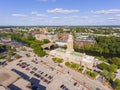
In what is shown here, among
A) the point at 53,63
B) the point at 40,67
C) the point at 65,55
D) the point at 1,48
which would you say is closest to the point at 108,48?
the point at 65,55

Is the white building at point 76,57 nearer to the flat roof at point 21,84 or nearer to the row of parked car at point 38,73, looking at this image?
the row of parked car at point 38,73

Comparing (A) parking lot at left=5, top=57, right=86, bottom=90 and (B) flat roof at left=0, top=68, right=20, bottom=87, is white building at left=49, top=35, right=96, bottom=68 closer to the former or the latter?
(A) parking lot at left=5, top=57, right=86, bottom=90

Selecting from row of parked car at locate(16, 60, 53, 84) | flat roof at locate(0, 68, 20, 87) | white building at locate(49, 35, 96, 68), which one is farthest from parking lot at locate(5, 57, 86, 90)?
white building at locate(49, 35, 96, 68)

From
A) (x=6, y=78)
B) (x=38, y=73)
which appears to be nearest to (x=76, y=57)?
(x=38, y=73)

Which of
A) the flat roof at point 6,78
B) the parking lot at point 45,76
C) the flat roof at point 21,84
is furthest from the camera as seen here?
the parking lot at point 45,76

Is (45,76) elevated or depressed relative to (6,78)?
depressed

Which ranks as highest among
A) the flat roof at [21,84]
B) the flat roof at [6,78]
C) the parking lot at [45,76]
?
the flat roof at [6,78]

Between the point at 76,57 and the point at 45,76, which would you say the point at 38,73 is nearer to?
the point at 45,76

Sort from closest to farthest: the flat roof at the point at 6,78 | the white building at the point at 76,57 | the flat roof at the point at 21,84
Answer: the flat roof at the point at 21,84 < the flat roof at the point at 6,78 < the white building at the point at 76,57

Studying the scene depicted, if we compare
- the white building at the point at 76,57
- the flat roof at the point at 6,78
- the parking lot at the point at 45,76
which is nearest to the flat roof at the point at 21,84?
the flat roof at the point at 6,78

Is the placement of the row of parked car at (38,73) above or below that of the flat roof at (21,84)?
below

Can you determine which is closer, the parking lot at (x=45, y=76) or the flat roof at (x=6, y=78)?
the flat roof at (x=6, y=78)
